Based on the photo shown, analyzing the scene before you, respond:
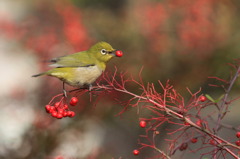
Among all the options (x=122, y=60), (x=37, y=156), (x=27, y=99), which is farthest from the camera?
(x=122, y=60)

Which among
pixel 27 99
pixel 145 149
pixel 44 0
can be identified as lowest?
pixel 145 149

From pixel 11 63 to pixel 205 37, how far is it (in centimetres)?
575

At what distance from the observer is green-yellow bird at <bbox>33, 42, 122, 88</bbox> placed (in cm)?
334

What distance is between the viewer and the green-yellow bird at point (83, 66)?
3.34m

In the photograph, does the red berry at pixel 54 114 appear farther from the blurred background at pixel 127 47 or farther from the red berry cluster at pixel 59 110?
the blurred background at pixel 127 47

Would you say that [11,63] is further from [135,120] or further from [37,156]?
[37,156]

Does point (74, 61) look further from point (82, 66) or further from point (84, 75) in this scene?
point (84, 75)

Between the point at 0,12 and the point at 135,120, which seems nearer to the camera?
the point at 135,120

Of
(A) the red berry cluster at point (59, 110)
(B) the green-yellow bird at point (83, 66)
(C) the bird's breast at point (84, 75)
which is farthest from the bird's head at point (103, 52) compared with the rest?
(A) the red berry cluster at point (59, 110)

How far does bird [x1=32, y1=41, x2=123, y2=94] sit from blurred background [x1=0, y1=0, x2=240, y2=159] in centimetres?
98

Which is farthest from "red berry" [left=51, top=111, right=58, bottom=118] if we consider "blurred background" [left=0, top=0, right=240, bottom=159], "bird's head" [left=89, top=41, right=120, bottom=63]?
"blurred background" [left=0, top=0, right=240, bottom=159]

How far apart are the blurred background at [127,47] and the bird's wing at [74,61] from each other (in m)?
0.98

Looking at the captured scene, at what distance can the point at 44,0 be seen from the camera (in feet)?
30.3

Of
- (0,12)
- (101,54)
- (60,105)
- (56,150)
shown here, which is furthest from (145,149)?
(0,12)
